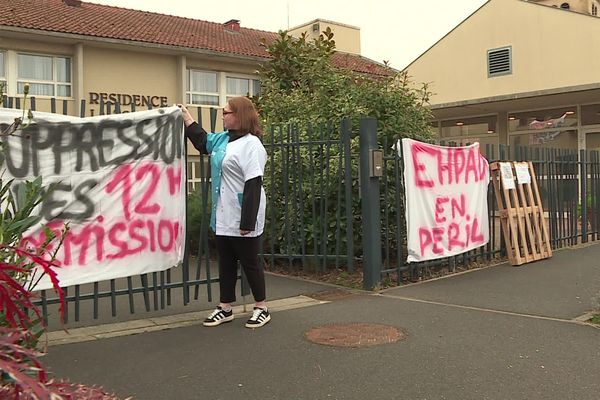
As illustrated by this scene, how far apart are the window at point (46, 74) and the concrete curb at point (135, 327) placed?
1544 centimetres

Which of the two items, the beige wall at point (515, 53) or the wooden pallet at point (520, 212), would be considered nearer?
the wooden pallet at point (520, 212)

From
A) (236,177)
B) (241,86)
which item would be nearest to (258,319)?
(236,177)

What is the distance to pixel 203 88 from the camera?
22.5 metres

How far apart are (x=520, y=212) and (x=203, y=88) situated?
52.5 feet

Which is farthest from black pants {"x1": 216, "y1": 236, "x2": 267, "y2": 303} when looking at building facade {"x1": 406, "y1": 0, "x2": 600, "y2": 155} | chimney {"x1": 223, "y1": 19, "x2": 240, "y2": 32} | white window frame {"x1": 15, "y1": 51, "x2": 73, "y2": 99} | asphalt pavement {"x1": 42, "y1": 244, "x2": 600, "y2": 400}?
chimney {"x1": 223, "y1": 19, "x2": 240, "y2": 32}

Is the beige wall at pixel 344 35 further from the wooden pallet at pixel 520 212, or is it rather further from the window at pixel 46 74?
the wooden pallet at pixel 520 212

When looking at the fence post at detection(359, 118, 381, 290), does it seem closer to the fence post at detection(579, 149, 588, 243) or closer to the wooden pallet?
the wooden pallet

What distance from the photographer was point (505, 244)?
8.87m

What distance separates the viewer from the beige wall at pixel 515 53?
52.9 feet

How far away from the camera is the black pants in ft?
17.1

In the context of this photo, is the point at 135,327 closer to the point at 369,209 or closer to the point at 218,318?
the point at 218,318

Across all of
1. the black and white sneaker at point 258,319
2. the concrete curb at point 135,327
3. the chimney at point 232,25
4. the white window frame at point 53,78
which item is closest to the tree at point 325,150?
the concrete curb at point 135,327

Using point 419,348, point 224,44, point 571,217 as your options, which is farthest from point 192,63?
point 419,348

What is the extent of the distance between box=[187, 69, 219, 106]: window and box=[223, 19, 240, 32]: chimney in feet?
16.5
